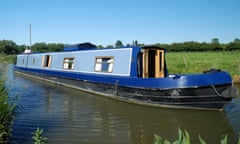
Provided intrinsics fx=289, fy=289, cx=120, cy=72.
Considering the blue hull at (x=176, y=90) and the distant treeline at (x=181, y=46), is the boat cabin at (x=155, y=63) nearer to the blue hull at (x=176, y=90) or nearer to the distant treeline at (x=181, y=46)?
the blue hull at (x=176, y=90)

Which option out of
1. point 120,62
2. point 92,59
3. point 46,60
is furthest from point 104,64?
point 46,60

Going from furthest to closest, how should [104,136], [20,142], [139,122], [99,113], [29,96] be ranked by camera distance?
[29,96], [99,113], [139,122], [104,136], [20,142]

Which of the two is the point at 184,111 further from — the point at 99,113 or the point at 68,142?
the point at 68,142

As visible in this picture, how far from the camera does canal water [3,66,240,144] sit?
617 cm

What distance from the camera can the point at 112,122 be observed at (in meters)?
7.53

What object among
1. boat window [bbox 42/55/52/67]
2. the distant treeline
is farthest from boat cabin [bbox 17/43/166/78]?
the distant treeline

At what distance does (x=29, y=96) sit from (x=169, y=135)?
7.09 m

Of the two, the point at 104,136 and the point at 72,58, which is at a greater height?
the point at 72,58

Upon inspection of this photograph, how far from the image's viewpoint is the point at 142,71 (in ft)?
34.4

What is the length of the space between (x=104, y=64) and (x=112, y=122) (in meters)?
4.59

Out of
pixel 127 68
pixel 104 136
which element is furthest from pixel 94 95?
pixel 104 136

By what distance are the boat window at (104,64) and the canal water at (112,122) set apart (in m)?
1.57

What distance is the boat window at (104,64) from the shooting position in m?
11.4

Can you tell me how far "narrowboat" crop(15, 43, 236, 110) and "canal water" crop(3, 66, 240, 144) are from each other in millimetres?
346
